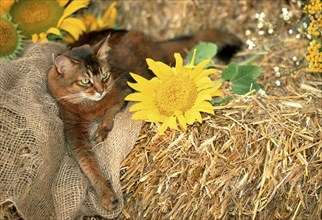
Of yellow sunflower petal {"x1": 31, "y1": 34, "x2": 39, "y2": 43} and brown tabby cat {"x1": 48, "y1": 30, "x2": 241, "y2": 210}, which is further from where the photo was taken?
yellow sunflower petal {"x1": 31, "y1": 34, "x2": 39, "y2": 43}

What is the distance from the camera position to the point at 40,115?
212cm

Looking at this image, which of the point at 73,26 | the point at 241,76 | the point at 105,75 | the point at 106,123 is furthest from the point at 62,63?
the point at 241,76

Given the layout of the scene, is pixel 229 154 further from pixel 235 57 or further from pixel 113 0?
pixel 113 0

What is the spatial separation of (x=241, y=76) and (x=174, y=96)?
46cm

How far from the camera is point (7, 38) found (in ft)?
7.92

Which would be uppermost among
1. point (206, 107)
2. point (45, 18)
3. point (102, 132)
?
point (45, 18)

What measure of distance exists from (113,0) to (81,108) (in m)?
1.10

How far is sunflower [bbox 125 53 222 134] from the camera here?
2131 millimetres

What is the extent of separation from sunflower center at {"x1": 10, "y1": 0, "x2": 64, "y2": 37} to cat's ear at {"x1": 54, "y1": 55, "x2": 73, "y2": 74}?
1.57ft

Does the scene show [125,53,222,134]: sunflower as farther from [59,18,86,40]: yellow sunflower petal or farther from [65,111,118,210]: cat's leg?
[59,18,86,40]: yellow sunflower petal

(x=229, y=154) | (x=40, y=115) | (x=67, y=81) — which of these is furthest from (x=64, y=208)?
(x=229, y=154)

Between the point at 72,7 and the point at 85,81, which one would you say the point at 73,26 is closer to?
the point at 72,7

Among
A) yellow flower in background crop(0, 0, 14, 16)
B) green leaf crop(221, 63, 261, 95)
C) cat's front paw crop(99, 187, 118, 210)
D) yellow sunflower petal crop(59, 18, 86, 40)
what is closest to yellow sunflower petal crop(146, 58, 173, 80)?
green leaf crop(221, 63, 261, 95)

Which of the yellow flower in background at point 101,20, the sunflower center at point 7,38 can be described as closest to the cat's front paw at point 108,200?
the sunflower center at point 7,38
